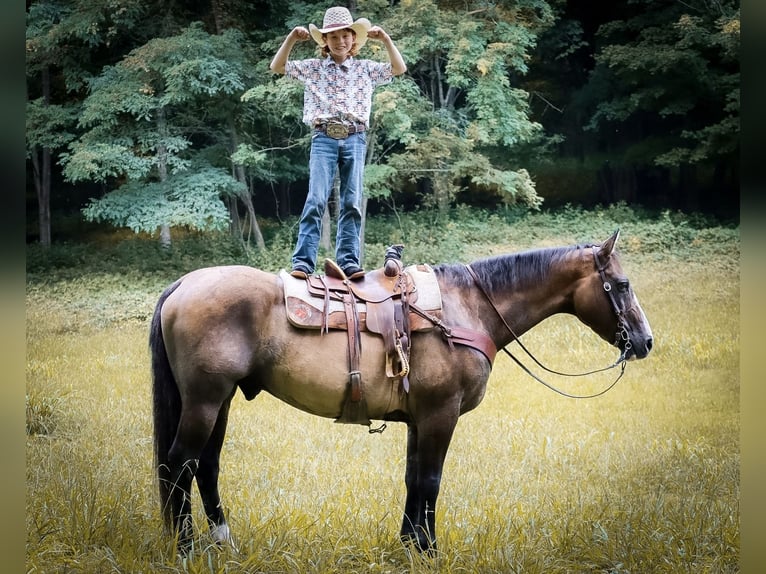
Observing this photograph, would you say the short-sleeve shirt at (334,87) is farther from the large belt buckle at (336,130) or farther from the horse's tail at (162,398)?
the horse's tail at (162,398)

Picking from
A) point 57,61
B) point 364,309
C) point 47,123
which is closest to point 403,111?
point 57,61

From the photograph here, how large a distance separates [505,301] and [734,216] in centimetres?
602

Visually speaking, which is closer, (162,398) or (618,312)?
(162,398)

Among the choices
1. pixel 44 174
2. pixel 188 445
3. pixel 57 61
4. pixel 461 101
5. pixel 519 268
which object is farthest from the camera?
pixel 461 101

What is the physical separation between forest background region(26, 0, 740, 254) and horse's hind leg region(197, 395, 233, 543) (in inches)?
204

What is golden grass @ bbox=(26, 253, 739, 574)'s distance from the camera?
145 inches

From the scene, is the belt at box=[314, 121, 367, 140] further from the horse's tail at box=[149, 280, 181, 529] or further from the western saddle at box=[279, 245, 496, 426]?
the horse's tail at box=[149, 280, 181, 529]

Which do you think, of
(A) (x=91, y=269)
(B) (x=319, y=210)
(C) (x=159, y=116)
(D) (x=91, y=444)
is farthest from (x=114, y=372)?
(B) (x=319, y=210)

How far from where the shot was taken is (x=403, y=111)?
8.49 metres

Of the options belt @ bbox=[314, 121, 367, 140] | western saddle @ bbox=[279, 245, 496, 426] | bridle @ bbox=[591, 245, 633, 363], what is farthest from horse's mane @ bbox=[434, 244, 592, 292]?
belt @ bbox=[314, 121, 367, 140]

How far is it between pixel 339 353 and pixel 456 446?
8.36ft

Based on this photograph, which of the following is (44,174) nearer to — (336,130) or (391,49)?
(336,130)

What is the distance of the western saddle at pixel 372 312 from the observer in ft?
11.1
